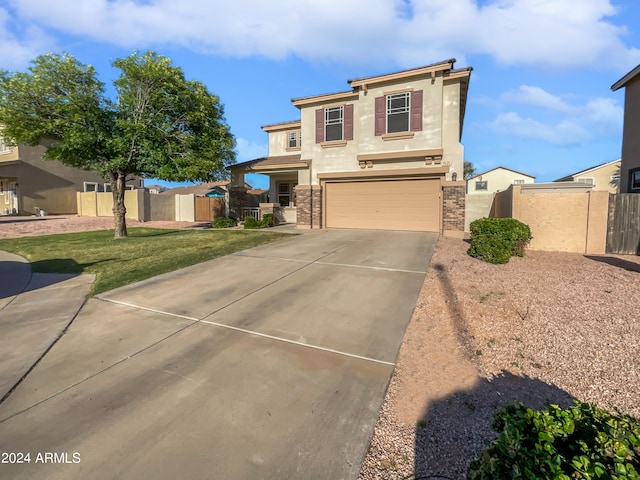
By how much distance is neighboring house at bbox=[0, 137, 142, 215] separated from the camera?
77.2ft

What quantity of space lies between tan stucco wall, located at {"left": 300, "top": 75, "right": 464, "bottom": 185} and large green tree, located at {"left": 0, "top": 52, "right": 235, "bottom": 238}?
4798 mm

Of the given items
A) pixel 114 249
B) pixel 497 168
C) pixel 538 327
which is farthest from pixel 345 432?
pixel 497 168

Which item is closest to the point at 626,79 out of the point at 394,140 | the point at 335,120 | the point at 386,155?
the point at 394,140

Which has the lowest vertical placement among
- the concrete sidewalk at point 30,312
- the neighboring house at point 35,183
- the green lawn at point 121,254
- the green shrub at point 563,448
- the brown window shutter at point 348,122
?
the concrete sidewalk at point 30,312

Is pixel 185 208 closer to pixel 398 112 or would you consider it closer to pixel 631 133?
pixel 398 112

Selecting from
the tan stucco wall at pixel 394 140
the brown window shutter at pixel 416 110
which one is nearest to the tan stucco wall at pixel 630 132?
the tan stucco wall at pixel 394 140

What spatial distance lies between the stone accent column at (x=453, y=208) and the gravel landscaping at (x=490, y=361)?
6678mm

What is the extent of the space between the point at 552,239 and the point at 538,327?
6956 mm

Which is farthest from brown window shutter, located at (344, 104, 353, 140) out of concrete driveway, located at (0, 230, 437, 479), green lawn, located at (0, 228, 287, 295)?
concrete driveway, located at (0, 230, 437, 479)

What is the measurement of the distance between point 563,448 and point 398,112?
46.9 ft

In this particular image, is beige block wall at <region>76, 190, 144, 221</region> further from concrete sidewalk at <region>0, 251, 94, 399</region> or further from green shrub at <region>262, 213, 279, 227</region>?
concrete sidewalk at <region>0, 251, 94, 399</region>

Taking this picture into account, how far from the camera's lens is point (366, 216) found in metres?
15.1

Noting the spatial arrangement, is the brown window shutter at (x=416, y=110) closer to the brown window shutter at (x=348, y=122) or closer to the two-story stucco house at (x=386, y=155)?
the two-story stucco house at (x=386, y=155)

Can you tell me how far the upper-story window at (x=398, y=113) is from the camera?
44.3ft
